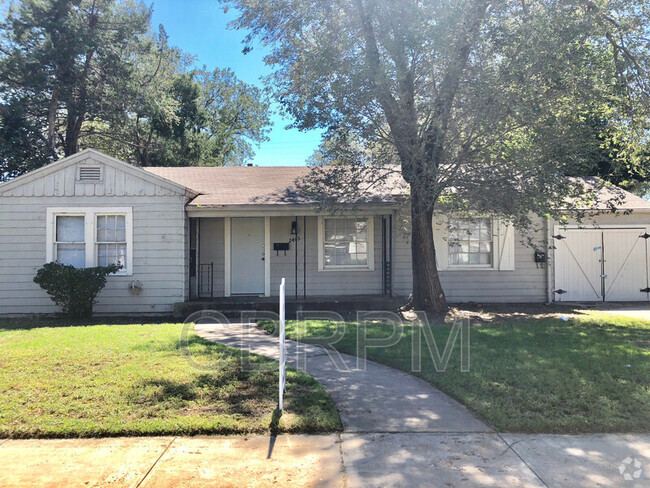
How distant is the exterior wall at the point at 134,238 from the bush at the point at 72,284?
646 mm

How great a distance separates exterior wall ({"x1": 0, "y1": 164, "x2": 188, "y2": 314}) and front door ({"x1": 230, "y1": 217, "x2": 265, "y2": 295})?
1.61 metres

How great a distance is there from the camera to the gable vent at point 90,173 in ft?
34.3

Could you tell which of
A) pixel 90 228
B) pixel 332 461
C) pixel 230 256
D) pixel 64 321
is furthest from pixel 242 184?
pixel 332 461

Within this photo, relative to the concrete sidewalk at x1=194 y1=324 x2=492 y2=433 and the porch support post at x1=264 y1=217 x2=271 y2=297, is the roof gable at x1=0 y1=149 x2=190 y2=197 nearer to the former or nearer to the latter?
the porch support post at x1=264 y1=217 x2=271 y2=297

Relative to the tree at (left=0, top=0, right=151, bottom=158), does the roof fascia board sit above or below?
below

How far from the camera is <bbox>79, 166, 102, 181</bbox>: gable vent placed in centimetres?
1045

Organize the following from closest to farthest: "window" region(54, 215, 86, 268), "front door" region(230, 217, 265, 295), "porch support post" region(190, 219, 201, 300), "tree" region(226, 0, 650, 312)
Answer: "tree" region(226, 0, 650, 312) < "window" region(54, 215, 86, 268) < "porch support post" region(190, 219, 201, 300) < "front door" region(230, 217, 265, 295)

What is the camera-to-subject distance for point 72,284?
958cm

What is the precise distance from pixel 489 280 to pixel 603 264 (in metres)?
3.48

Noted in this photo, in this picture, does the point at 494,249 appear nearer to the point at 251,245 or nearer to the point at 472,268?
the point at 472,268

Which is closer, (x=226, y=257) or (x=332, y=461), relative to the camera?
(x=332, y=461)

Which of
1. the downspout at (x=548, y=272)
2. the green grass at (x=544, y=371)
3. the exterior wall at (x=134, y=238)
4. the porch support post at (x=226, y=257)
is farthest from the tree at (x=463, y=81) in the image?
the exterior wall at (x=134, y=238)

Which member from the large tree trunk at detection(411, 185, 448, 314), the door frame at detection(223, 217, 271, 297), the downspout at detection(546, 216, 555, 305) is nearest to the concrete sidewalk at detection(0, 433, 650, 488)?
the large tree trunk at detection(411, 185, 448, 314)

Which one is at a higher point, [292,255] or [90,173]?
[90,173]
